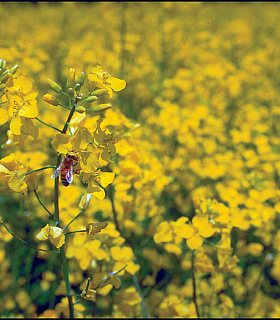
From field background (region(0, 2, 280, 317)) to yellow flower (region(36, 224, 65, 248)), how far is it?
184 mm

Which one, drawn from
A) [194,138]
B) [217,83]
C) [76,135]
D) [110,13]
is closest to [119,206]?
[76,135]

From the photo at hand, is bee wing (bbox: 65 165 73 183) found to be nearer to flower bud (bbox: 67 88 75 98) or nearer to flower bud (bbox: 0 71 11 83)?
flower bud (bbox: 67 88 75 98)

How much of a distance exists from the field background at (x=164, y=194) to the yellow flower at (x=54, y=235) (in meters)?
0.18

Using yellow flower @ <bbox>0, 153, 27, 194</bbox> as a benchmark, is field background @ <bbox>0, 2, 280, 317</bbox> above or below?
below

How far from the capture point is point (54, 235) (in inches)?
36.8

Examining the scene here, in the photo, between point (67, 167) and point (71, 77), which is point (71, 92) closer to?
point (71, 77)

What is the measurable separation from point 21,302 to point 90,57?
10.3ft

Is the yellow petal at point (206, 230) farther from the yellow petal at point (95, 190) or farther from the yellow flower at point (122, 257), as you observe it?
the yellow petal at point (95, 190)

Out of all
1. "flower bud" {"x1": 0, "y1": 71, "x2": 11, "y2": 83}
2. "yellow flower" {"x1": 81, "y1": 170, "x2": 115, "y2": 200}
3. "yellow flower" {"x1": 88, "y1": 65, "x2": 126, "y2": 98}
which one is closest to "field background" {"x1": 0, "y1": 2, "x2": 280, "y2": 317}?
"yellow flower" {"x1": 81, "y1": 170, "x2": 115, "y2": 200}

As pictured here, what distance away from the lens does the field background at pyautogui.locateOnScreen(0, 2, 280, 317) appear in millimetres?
1499

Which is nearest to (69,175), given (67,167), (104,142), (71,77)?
(67,167)

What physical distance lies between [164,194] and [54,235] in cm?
190

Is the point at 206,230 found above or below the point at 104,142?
below

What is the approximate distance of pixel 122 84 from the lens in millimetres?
1063
